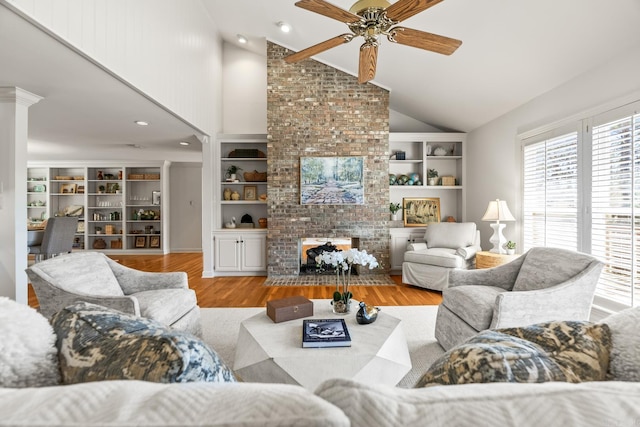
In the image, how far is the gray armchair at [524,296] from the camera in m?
2.06

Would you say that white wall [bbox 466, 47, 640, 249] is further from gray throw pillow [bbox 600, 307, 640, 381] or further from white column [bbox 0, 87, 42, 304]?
white column [bbox 0, 87, 42, 304]

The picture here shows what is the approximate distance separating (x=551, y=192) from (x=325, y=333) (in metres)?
3.23

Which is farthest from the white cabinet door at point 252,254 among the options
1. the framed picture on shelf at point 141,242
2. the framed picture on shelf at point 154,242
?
the framed picture on shelf at point 141,242

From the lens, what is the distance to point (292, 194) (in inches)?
205

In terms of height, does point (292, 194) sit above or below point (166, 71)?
below

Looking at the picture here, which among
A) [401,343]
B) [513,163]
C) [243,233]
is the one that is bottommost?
[401,343]

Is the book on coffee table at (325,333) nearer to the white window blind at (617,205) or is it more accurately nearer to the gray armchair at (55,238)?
the white window blind at (617,205)

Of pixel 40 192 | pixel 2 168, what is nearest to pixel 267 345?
pixel 2 168

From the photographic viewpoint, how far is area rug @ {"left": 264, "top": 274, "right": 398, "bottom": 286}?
15.6 ft

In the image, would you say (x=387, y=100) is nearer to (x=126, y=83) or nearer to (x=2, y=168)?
(x=126, y=83)

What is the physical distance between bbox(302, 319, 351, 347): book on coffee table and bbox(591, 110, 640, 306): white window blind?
2511mm

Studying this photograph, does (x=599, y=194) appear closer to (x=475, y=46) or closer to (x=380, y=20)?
(x=475, y=46)

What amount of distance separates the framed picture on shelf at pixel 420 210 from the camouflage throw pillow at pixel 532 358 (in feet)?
16.6

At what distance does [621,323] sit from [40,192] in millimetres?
10502
